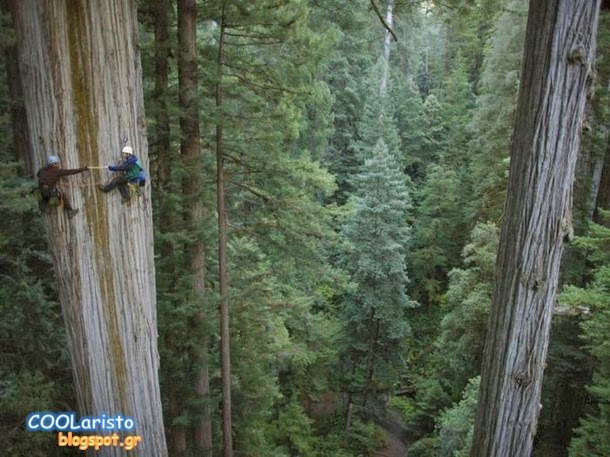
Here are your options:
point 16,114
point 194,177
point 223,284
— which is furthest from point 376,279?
point 16,114

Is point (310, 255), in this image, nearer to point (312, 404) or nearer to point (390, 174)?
point (390, 174)

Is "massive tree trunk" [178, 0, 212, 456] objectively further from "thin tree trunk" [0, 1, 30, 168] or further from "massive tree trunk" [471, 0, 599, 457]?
"massive tree trunk" [471, 0, 599, 457]

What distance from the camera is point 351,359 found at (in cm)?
1816

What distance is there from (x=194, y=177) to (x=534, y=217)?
4.99 metres

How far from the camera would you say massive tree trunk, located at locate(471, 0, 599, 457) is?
2643 mm

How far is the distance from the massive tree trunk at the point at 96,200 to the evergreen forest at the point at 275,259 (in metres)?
0.09

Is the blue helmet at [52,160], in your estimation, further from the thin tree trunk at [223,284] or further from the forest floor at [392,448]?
the forest floor at [392,448]

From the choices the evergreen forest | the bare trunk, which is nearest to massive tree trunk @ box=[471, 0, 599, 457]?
the evergreen forest

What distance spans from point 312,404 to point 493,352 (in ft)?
53.3

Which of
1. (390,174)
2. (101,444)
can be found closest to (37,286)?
(101,444)

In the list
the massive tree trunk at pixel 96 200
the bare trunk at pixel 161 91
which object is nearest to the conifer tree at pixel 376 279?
the bare trunk at pixel 161 91

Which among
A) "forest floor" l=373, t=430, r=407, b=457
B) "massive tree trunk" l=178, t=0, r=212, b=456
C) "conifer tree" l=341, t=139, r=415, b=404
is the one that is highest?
"massive tree trunk" l=178, t=0, r=212, b=456

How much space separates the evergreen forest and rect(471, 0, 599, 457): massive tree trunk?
23 centimetres

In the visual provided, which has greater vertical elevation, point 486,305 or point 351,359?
point 486,305
